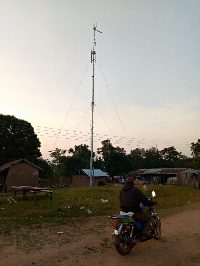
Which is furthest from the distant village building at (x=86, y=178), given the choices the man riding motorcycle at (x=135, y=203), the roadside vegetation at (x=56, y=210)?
the man riding motorcycle at (x=135, y=203)

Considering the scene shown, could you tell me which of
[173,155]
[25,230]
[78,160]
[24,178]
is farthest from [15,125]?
[173,155]

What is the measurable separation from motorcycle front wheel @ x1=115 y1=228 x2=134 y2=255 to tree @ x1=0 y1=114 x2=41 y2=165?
30497mm

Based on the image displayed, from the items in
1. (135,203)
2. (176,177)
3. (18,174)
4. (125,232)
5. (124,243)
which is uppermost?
(18,174)

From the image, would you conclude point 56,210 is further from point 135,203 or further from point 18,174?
point 18,174

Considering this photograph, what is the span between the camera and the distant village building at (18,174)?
82.5 ft

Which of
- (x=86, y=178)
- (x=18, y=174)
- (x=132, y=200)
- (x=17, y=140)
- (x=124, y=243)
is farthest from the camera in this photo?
(x=86, y=178)

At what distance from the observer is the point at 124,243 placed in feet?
19.1

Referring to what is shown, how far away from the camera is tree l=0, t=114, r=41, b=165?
112 feet

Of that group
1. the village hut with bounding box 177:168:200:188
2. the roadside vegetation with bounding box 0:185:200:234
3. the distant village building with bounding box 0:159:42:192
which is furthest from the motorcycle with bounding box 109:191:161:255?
the village hut with bounding box 177:168:200:188

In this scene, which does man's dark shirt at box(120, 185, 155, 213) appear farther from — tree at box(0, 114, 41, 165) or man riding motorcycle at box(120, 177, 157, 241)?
tree at box(0, 114, 41, 165)

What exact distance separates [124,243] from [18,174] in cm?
2261

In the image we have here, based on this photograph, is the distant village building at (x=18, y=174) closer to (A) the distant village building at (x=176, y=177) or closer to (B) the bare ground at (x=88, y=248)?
(B) the bare ground at (x=88, y=248)

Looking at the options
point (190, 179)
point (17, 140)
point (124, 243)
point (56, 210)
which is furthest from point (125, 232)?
point (17, 140)

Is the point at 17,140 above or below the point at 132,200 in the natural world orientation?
above
